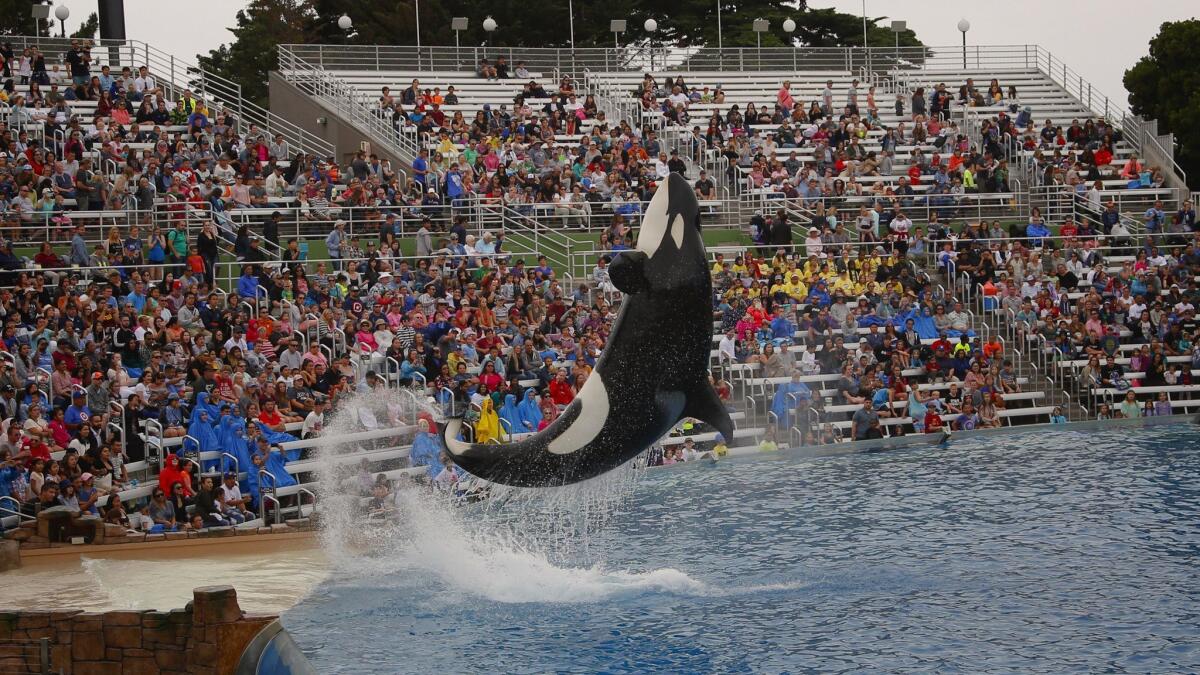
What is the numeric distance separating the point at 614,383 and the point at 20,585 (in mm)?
6187

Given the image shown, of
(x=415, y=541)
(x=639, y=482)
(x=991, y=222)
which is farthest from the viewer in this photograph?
(x=991, y=222)

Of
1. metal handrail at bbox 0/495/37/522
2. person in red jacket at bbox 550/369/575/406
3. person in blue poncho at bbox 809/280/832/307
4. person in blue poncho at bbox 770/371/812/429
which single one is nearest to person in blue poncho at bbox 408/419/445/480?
person in red jacket at bbox 550/369/575/406

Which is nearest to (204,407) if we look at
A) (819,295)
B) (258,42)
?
(819,295)

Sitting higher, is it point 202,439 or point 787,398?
point 202,439

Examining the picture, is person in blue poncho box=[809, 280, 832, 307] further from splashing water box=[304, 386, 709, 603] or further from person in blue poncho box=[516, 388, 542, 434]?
splashing water box=[304, 386, 709, 603]

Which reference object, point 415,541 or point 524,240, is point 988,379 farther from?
point 415,541

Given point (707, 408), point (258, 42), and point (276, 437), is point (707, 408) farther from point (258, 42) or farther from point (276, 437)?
point (258, 42)

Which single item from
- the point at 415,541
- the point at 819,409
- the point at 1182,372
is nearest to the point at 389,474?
the point at 415,541

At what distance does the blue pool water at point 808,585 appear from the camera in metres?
11.4

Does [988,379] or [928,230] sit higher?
[928,230]

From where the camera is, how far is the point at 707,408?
10102mm

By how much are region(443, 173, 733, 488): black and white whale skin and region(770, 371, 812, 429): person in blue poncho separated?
12.5 metres

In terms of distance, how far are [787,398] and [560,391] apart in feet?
12.3

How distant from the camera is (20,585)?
13.0 metres
